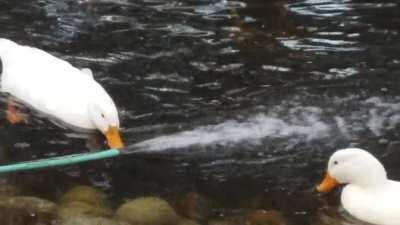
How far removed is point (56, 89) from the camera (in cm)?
650

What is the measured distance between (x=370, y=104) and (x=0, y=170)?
2872mm

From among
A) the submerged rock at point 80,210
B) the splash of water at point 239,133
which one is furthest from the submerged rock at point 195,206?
the splash of water at point 239,133

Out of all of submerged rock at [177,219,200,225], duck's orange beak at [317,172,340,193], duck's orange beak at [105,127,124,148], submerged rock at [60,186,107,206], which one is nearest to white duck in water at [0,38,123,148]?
duck's orange beak at [105,127,124,148]

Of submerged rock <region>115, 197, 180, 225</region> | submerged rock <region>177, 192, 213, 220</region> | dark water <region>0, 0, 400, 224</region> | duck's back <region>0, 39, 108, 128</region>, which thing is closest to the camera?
submerged rock <region>115, 197, 180, 225</region>

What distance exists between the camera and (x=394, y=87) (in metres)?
6.77

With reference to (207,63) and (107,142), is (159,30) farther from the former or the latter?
(107,142)

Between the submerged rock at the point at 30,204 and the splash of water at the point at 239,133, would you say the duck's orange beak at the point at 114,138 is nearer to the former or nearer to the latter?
the splash of water at the point at 239,133

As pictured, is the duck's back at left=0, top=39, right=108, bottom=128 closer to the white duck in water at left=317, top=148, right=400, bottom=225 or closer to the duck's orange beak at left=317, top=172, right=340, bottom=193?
the duck's orange beak at left=317, top=172, right=340, bottom=193

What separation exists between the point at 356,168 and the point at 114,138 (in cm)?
175

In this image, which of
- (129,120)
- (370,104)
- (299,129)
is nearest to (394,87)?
(370,104)

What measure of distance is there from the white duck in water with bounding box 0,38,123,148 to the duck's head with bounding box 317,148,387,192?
156cm

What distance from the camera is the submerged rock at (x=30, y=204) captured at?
17.3ft

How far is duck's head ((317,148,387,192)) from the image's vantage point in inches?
207

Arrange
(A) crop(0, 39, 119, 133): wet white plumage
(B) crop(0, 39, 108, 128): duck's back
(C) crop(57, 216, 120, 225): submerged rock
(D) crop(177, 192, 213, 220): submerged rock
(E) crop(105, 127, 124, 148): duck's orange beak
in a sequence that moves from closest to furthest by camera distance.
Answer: (C) crop(57, 216, 120, 225): submerged rock, (D) crop(177, 192, 213, 220): submerged rock, (E) crop(105, 127, 124, 148): duck's orange beak, (A) crop(0, 39, 119, 133): wet white plumage, (B) crop(0, 39, 108, 128): duck's back
